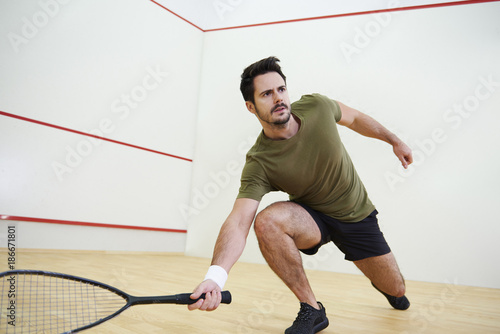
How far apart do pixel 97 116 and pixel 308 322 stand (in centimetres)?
295

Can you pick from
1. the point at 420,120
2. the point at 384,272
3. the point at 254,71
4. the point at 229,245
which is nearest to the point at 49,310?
the point at 229,245

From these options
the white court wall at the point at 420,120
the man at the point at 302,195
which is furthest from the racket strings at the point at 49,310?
the white court wall at the point at 420,120

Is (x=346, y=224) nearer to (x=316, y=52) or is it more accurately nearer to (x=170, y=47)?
(x=316, y=52)

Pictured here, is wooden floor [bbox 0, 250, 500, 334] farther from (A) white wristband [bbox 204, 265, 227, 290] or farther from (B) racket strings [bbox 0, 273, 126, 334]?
(A) white wristband [bbox 204, 265, 227, 290]

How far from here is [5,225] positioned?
3066 millimetres

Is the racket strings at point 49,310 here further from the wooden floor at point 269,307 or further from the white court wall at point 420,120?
the white court wall at point 420,120

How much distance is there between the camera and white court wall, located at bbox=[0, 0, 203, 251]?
3172 millimetres

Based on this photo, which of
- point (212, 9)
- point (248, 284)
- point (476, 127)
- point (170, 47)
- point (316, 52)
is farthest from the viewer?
point (212, 9)

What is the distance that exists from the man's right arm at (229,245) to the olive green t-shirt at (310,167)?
0.19ft

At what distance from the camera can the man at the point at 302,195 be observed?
1.35 metres

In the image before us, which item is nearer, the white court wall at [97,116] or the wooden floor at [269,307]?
the wooden floor at [269,307]

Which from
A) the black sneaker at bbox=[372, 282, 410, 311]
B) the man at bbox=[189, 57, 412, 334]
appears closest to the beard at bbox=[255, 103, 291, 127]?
the man at bbox=[189, 57, 412, 334]

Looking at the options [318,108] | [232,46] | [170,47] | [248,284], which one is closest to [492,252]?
[248,284]

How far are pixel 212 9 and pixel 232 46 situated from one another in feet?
1.82
